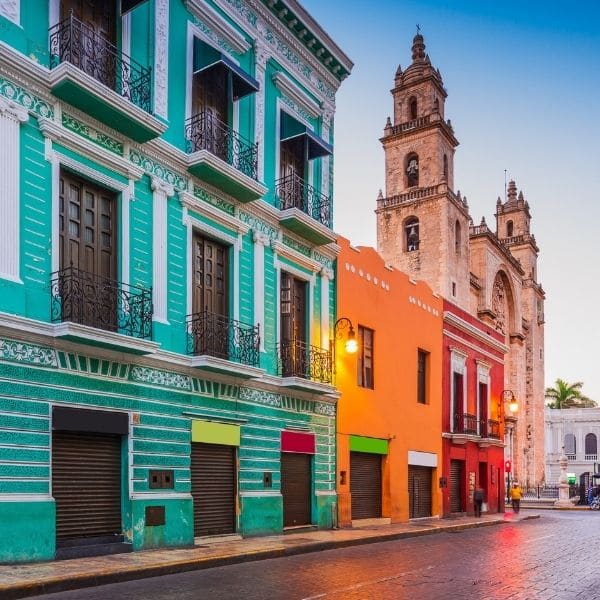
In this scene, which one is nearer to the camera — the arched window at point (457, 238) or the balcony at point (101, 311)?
the balcony at point (101, 311)

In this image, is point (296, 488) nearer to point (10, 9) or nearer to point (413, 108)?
point (10, 9)

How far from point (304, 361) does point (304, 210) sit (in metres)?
3.57

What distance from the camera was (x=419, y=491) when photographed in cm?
2642

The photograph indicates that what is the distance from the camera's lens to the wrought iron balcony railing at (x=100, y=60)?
42.3 ft

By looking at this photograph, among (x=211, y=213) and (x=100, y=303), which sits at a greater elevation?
(x=211, y=213)

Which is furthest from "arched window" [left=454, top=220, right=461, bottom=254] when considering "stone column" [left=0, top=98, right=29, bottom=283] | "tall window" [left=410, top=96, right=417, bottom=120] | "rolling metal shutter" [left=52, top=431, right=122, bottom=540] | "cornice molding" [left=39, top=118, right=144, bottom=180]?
"stone column" [left=0, top=98, right=29, bottom=283]

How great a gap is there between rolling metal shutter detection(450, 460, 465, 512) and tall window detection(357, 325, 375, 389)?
7963 millimetres

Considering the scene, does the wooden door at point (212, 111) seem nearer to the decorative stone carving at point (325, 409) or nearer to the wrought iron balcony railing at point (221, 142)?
the wrought iron balcony railing at point (221, 142)

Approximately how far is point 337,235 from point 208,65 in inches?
257

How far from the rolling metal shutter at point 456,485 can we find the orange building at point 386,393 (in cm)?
177

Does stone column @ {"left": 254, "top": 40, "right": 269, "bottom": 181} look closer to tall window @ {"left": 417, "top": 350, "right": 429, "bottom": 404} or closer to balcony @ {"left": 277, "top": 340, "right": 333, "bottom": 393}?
balcony @ {"left": 277, "top": 340, "right": 333, "bottom": 393}

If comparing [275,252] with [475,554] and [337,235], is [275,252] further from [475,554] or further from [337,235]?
[475,554]

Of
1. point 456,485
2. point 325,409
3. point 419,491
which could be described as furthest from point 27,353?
point 456,485

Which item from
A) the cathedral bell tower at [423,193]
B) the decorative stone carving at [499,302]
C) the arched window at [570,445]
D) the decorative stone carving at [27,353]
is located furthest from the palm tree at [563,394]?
the decorative stone carving at [27,353]
